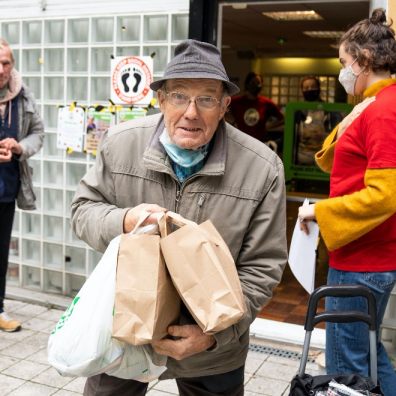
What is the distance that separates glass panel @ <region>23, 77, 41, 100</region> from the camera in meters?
5.26

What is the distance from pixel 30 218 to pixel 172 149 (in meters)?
3.58

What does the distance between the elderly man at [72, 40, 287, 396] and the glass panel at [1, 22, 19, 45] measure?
350 cm

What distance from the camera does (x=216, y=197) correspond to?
2.15 metres

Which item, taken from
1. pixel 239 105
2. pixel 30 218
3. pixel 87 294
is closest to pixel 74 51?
pixel 30 218

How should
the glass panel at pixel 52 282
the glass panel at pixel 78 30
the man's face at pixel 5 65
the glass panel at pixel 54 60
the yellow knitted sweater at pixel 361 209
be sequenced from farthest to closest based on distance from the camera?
1. the glass panel at pixel 52 282
2. the glass panel at pixel 54 60
3. the glass panel at pixel 78 30
4. the man's face at pixel 5 65
5. the yellow knitted sweater at pixel 361 209

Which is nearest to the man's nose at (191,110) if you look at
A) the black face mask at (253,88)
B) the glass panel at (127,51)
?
the glass panel at (127,51)

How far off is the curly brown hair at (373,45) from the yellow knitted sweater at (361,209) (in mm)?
91

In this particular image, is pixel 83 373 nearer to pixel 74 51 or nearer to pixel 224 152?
pixel 224 152

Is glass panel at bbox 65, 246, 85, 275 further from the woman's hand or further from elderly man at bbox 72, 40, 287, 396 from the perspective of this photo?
elderly man at bbox 72, 40, 287, 396

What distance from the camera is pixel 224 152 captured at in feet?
7.10

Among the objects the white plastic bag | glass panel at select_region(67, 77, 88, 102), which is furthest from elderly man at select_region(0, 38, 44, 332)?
the white plastic bag

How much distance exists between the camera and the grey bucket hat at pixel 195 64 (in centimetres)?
201

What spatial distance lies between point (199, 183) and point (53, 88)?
11.3ft

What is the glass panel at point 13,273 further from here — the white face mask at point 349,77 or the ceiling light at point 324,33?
the ceiling light at point 324,33
